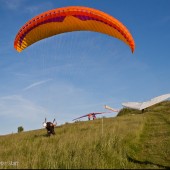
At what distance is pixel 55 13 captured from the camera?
16.3 metres

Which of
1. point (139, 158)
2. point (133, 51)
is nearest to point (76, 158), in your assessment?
point (139, 158)

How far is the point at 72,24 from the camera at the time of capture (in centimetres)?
1747

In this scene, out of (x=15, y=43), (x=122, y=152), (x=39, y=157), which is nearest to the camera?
(x=39, y=157)

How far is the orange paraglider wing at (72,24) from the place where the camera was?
1619cm

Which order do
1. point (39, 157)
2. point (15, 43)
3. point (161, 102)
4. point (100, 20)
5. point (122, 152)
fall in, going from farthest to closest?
point (161, 102)
point (15, 43)
point (100, 20)
point (122, 152)
point (39, 157)

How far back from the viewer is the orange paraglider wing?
16188mm

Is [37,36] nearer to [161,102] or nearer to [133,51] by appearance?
[133,51]

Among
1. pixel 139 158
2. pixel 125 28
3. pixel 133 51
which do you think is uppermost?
pixel 125 28

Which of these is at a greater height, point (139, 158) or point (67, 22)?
point (67, 22)

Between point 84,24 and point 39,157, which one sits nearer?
point 39,157

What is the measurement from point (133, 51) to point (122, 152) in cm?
565

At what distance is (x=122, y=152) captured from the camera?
13.4 metres

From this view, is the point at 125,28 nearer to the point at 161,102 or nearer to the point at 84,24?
the point at 84,24

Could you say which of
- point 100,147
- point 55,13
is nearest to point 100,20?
point 55,13
